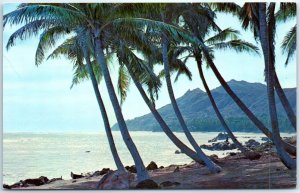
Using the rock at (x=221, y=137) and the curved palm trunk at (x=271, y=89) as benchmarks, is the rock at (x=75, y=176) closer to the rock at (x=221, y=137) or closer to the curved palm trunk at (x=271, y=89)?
the rock at (x=221, y=137)

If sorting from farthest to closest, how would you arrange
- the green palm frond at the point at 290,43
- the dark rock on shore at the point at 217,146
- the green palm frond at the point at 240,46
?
1. the dark rock on shore at the point at 217,146
2. the green palm frond at the point at 240,46
3. the green palm frond at the point at 290,43

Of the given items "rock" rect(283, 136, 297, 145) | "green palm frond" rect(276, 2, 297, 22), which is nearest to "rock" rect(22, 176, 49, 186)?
"rock" rect(283, 136, 297, 145)

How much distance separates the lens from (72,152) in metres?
7.66

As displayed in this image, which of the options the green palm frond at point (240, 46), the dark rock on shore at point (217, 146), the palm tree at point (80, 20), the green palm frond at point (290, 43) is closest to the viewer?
the palm tree at point (80, 20)

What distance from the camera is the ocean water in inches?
299

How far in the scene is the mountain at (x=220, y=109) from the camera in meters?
7.70

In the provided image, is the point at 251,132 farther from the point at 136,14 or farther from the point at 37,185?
the point at 37,185

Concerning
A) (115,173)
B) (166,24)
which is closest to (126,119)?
(115,173)

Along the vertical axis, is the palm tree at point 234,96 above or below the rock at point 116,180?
above

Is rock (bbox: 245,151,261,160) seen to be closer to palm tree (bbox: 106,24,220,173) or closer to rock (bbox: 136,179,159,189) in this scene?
palm tree (bbox: 106,24,220,173)

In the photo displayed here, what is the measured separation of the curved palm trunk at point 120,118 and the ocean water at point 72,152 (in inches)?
2.9

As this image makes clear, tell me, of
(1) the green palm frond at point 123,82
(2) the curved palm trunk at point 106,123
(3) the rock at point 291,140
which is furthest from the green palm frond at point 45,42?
(3) the rock at point 291,140

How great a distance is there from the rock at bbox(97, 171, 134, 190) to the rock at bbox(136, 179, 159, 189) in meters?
0.10

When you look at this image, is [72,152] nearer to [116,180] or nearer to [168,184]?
[116,180]
